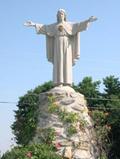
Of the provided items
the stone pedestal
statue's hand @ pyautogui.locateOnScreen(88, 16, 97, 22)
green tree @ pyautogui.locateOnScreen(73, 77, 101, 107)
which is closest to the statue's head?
statue's hand @ pyautogui.locateOnScreen(88, 16, 97, 22)

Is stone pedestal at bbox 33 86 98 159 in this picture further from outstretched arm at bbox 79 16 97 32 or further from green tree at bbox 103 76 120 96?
green tree at bbox 103 76 120 96

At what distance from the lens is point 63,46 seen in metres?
15.6

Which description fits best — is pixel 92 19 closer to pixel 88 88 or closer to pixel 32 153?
pixel 32 153

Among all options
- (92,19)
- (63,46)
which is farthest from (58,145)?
(92,19)

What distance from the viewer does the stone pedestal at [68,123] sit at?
46.9 ft

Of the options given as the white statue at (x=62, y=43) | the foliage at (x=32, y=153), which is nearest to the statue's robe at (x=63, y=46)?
the white statue at (x=62, y=43)

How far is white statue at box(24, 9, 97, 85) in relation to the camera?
15383 mm

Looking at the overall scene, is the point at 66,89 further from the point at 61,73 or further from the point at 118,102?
the point at 118,102

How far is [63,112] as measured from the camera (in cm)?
1470

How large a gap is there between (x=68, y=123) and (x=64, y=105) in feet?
1.89

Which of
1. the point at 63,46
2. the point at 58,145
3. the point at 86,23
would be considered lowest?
the point at 58,145

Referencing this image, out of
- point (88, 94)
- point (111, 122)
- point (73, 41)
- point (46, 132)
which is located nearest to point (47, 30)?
point (73, 41)

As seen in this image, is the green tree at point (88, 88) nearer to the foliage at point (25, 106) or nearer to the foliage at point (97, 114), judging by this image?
the foliage at point (97, 114)

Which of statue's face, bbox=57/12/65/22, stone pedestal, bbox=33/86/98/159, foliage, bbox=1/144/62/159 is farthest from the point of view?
statue's face, bbox=57/12/65/22
